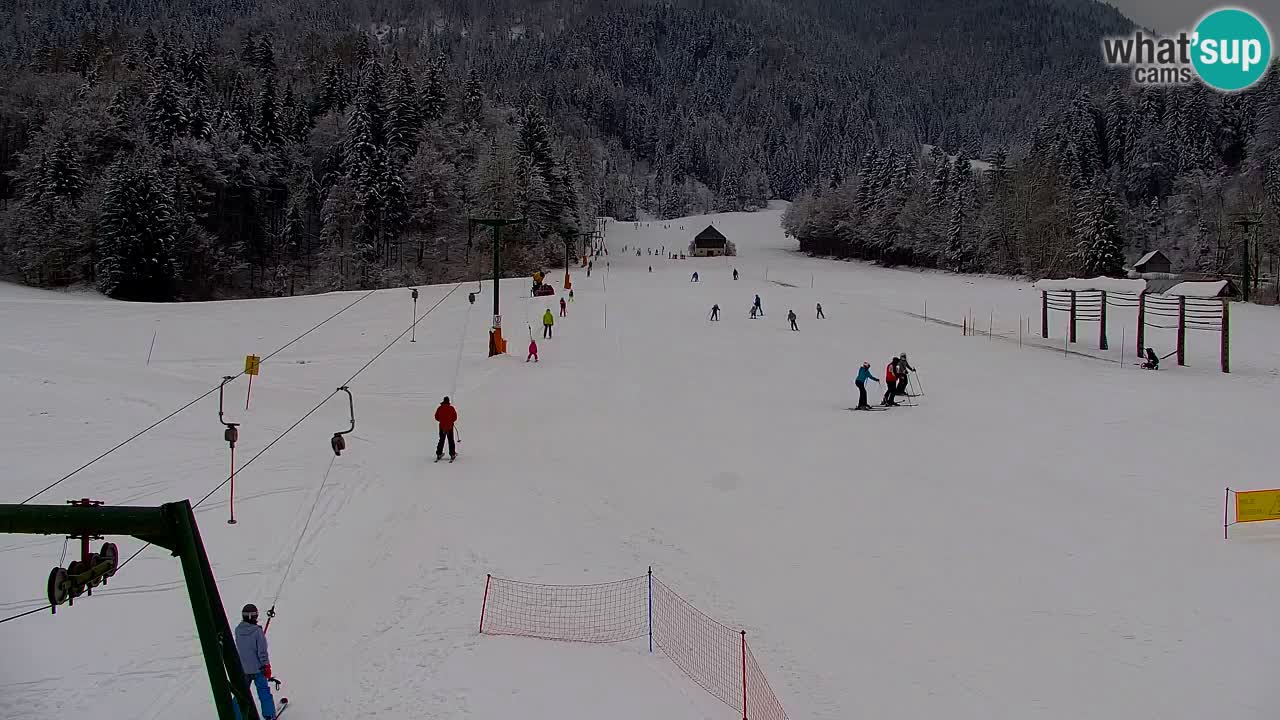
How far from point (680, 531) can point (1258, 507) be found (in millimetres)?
9037

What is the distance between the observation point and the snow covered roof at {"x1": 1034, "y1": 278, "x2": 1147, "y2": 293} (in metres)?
33.5

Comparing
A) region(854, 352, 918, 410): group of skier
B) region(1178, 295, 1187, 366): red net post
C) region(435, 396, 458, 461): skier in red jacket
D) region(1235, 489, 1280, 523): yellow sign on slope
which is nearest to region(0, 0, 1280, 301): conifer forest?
region(1178, 295, 1187, 366): red net post

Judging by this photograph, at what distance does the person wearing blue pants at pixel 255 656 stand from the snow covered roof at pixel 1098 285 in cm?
3574

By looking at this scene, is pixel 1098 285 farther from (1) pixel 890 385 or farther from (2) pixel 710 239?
(2) pixel 710 239

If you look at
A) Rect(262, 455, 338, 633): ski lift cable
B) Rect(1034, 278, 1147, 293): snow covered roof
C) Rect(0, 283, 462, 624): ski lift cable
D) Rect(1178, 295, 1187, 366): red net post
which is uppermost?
Rect(1034, 278, 1147, 293): snow covered roof

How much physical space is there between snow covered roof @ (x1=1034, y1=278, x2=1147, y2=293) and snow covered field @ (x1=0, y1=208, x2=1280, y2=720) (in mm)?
5911

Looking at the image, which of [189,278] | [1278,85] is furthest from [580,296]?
[1278,85]

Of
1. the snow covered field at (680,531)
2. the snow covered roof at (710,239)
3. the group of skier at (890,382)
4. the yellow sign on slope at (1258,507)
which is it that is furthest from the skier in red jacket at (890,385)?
the snow covered roof at (710,239)

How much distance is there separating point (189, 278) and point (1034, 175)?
85145 millimetres

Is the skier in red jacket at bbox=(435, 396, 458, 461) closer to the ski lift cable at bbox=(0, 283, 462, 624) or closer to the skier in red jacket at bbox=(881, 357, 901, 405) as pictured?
the ski lift cable at bbox=(0, 283, 462, 624)

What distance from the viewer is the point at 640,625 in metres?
9.95

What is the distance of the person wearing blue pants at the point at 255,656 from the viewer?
24.1 ft

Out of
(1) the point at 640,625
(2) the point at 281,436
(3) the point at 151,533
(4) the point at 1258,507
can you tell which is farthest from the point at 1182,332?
(3) the point at 151,533

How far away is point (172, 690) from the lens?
8.12 m
